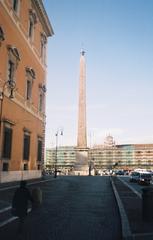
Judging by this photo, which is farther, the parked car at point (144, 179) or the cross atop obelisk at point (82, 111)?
the cross atop obelisk at point (82, 111)

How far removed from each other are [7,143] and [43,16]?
19717 mm

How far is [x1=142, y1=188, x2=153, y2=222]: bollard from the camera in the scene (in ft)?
36.9

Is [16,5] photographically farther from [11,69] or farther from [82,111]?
[82,111]

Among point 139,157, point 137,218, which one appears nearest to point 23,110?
point 137,218

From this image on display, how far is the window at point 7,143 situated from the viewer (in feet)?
101

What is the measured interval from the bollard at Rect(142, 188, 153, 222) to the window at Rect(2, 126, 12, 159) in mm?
20421

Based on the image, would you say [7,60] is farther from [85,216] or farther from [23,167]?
[85,216]

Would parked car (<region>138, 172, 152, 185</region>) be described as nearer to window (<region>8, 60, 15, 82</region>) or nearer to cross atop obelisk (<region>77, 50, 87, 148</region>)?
window (<region>8, 60, 15, 82</region>)

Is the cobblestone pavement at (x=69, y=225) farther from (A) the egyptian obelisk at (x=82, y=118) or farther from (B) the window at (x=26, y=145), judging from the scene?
(A) the egyptian obelisk at (x=82, y=118)

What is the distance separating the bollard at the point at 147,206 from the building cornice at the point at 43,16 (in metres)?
33.2

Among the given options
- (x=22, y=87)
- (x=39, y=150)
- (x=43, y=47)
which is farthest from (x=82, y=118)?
(x=22, y=87)

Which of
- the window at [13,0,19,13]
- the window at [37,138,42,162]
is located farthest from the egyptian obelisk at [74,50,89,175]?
the window at [13,0,19,13]

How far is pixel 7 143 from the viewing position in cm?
3138

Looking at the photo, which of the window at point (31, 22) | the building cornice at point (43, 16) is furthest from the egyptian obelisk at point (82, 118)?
the window at point (31, 22)
